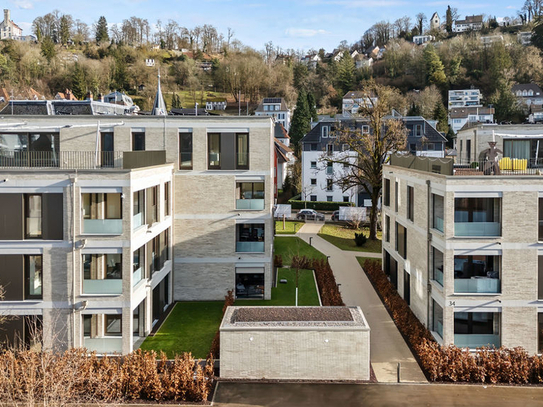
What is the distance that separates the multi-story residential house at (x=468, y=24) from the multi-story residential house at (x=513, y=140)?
12615cm

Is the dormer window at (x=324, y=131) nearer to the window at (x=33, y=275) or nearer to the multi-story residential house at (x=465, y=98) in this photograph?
the window at (x=33, y=275)

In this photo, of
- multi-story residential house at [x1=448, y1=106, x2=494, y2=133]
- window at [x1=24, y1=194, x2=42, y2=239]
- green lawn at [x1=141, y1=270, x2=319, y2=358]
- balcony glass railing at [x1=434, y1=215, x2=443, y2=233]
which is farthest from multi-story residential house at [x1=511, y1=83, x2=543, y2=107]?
window at [x1=24, y1=194, x2=42, y2=239]

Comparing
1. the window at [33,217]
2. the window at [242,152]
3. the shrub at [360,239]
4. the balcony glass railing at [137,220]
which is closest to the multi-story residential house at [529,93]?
the shrub at [360,239]

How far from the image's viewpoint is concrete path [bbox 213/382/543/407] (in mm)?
13273

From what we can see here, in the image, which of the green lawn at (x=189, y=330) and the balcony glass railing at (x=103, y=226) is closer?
the balcony glass railing at (x=103, y=226)

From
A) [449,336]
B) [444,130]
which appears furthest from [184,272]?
[444,130]

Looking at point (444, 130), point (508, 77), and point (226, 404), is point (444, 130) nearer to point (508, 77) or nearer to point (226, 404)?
point (508, 77)

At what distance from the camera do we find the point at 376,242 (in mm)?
36656

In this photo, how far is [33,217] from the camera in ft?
53.6

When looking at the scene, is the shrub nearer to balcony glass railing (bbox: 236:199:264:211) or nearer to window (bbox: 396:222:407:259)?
window (bbox: 396:222:407:259)

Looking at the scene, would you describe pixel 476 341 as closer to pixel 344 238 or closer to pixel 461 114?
pixel 344 238

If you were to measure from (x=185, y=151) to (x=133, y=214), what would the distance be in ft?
20.7

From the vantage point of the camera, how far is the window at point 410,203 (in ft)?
69.5

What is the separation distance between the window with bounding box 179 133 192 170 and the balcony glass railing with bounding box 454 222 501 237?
1258 cm
